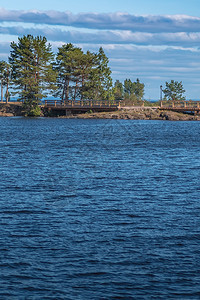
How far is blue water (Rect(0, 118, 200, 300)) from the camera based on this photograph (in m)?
13.7

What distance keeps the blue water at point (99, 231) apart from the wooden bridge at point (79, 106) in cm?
7656


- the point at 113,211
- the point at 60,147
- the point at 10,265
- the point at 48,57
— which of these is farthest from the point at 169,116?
the point at 10,265

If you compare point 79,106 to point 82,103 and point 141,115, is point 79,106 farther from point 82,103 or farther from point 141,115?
point 141,115

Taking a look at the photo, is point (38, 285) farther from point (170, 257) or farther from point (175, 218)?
point (175, 218)

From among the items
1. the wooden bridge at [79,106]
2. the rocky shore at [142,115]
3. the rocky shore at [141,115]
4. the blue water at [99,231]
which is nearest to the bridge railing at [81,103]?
the wooden bridge at [79,106]

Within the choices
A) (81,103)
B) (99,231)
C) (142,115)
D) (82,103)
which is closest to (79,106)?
(81,103)

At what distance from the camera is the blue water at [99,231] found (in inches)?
539

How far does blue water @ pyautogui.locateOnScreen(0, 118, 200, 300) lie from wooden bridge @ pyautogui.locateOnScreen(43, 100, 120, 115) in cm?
7656

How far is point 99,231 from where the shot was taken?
731 inches

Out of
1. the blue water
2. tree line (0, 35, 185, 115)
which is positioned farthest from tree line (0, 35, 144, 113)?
the blue water

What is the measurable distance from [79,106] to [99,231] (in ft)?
320

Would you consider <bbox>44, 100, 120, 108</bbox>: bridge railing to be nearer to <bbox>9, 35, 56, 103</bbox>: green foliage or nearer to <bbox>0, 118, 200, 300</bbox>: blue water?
<bbox>9, 35, 56, 103</bbox>: green foliage

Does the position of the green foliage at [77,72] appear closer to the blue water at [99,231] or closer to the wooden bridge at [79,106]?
the wooden bridge at [79,106]

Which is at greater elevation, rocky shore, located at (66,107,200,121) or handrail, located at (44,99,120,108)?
handrail, located at (44,99,120,108)
